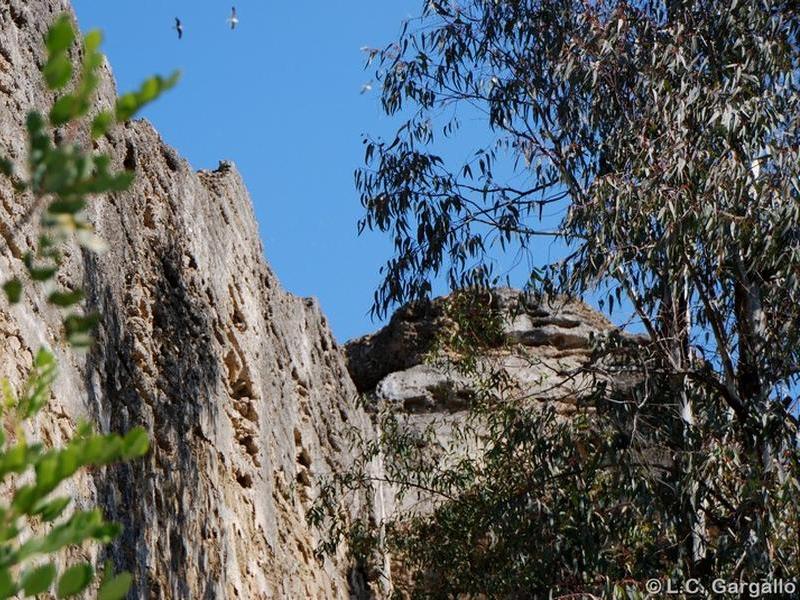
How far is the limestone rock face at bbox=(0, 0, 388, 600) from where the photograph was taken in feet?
18.2

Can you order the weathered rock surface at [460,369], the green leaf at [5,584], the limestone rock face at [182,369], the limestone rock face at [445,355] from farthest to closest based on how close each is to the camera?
1. the limestone rock face at [445,355]
2. the weathered rock surface at [460,369]
3. the limestone rock face at [182,369]
4. the green leaf at [5,584]

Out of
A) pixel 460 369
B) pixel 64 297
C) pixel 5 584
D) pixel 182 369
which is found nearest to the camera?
pixel 5 584

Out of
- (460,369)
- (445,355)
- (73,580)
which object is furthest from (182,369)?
(445,355)

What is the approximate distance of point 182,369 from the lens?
7.04 meters

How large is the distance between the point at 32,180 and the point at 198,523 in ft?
16.3

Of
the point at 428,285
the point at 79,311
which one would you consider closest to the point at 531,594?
the point at 428,285

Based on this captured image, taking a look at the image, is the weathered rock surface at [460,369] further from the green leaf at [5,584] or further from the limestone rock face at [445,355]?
the green leaf at [5,584]

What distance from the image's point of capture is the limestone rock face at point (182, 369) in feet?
18.2

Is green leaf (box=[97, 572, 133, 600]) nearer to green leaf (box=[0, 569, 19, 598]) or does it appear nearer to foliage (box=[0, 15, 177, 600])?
foliage (box=[0, 15, 177, 600])

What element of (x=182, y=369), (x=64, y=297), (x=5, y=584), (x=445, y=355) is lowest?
(x=5, y=584)

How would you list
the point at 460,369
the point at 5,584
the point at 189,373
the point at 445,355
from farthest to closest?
the point at 445,355
the point at 460,369
the point at 189,373
the point at 5,584

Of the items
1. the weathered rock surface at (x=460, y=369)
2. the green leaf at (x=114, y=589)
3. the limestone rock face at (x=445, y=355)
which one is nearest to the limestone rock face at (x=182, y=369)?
the weathered rock surface at (x=460, y=369)

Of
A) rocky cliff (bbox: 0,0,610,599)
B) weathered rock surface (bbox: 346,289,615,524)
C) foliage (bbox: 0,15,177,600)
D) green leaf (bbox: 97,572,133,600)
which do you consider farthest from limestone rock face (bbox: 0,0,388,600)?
green leaf (bbox: 97,572,133,600)

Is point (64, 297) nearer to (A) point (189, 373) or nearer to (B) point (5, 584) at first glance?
A: (B) point (5, 584)
